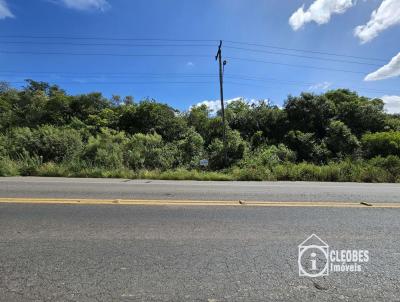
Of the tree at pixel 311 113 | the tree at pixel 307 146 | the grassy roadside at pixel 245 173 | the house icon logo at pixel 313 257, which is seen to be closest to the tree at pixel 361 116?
the tree at pixel 311 113

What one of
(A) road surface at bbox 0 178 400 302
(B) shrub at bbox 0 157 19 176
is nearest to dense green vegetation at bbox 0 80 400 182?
(B) shrub at bbox 0 157 19 176

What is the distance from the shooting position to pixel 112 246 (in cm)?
417

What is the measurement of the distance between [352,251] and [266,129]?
1058 inches

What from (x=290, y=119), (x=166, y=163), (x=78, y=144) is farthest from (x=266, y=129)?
(x=78, y=144)

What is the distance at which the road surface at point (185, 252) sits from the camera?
307 cm

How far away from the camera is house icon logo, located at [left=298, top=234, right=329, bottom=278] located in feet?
11.6

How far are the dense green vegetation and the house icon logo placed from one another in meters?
9.16

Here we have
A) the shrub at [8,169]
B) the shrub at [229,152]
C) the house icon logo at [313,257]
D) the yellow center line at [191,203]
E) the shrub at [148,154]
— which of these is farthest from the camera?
the shrub at [229,152]

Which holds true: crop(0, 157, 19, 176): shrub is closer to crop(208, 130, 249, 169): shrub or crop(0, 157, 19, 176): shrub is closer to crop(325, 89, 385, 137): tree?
crop(208, 130, 249, 169): shrub

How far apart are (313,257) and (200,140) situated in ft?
65.5

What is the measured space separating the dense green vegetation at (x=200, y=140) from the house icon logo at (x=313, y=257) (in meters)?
9.16

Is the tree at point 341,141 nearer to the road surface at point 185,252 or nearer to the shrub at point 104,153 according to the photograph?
the shrub at point 104,153

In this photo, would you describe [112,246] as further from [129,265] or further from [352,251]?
[352,251]

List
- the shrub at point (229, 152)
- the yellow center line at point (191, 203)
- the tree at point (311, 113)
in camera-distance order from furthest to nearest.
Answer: the tree at point (311, 113) → the shrub at point (229, 152) → the yellow center line at point (191, 203)
